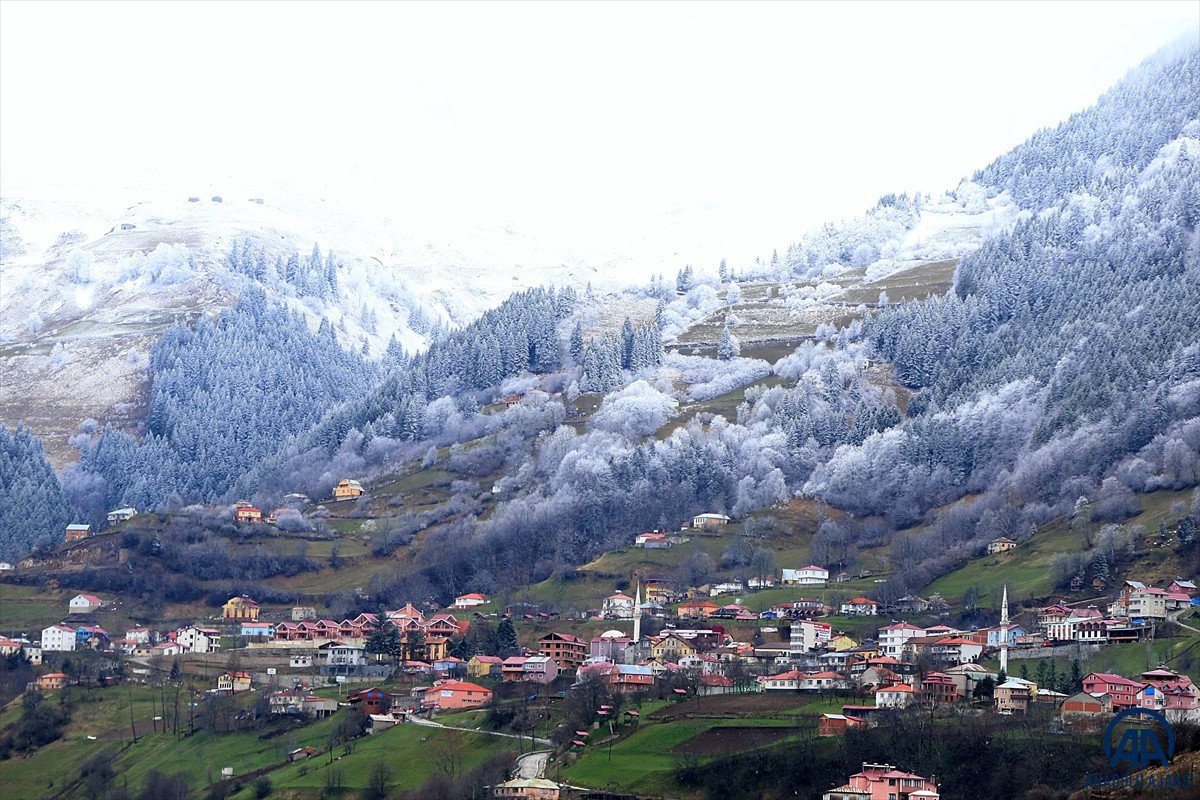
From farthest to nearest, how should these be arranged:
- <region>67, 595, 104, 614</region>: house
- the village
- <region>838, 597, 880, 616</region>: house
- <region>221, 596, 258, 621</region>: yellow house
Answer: <region>67, 595, 104, 614</region>: house < <region>221, 596, 258, 621</region>: yellow house < <region>838, 597, 880, 616</region>: house < the village

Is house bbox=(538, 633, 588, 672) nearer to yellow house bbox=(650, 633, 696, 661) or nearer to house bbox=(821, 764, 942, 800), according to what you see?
yellow house bbox=(650, 633, 696, 661)

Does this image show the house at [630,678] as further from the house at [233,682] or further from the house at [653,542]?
the house at [653,542]

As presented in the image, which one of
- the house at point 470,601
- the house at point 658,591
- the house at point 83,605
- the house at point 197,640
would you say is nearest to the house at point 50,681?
the house at point 197,640

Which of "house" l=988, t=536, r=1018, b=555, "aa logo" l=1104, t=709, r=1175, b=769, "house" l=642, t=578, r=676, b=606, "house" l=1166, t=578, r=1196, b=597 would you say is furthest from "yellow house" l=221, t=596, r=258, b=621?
"aa logo" l=1104, t=709, r=1175, b=769

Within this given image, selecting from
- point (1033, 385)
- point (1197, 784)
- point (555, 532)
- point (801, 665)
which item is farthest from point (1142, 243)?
point (1197, 784)

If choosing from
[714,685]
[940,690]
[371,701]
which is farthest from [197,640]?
[940,690]

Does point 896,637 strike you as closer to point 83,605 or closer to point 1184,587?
point 1184,587
